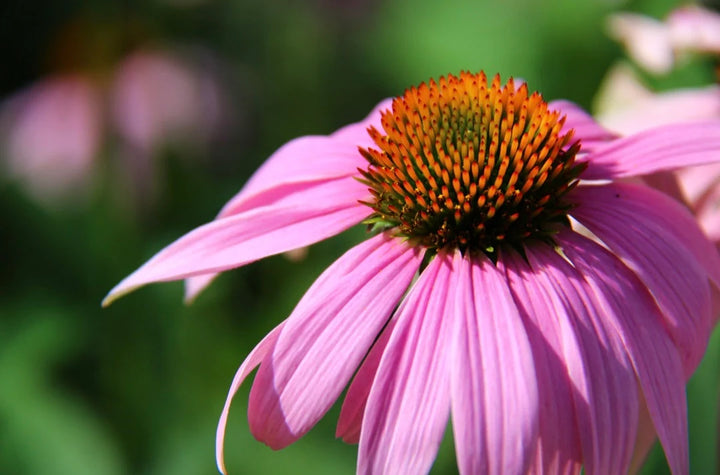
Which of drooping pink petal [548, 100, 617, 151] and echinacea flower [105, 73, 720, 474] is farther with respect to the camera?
drooping pink petal [548, 100, 617, 151]

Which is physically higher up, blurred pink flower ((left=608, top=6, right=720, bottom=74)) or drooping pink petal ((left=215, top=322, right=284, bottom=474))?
blurred pink flower ((left=608, top=6, right=720, bottom=74))

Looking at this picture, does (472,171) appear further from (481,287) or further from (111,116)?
(111,116)

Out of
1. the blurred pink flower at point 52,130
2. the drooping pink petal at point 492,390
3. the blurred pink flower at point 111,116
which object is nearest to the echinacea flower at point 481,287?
the drooping pink petal at point 492,390

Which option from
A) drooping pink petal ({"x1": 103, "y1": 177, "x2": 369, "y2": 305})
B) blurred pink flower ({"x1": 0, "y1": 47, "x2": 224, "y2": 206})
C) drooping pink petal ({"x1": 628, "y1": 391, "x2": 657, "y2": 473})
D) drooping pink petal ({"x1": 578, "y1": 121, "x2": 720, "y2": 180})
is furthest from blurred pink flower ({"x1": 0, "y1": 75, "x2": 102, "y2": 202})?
drooping pink petal ({"x1": 628, "y1": 391, "x2": 657, "y2": 473})

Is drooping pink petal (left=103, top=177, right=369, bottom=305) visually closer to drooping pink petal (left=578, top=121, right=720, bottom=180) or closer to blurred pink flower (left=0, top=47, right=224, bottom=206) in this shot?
drooping pink petal (left=578, top=121, right=720, bottom=180)

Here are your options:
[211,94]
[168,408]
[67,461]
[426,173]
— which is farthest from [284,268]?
[426,173]

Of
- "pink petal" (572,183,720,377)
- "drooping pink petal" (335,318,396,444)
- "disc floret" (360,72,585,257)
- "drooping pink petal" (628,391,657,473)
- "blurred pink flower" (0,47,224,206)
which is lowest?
"drooping pink petal" (628,391,657,473)

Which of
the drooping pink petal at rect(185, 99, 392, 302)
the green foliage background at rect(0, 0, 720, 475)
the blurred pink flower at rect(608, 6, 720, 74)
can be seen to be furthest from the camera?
the green foliage background at rect(0, 0, 720, 475)

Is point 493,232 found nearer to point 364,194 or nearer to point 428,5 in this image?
point 364,194
